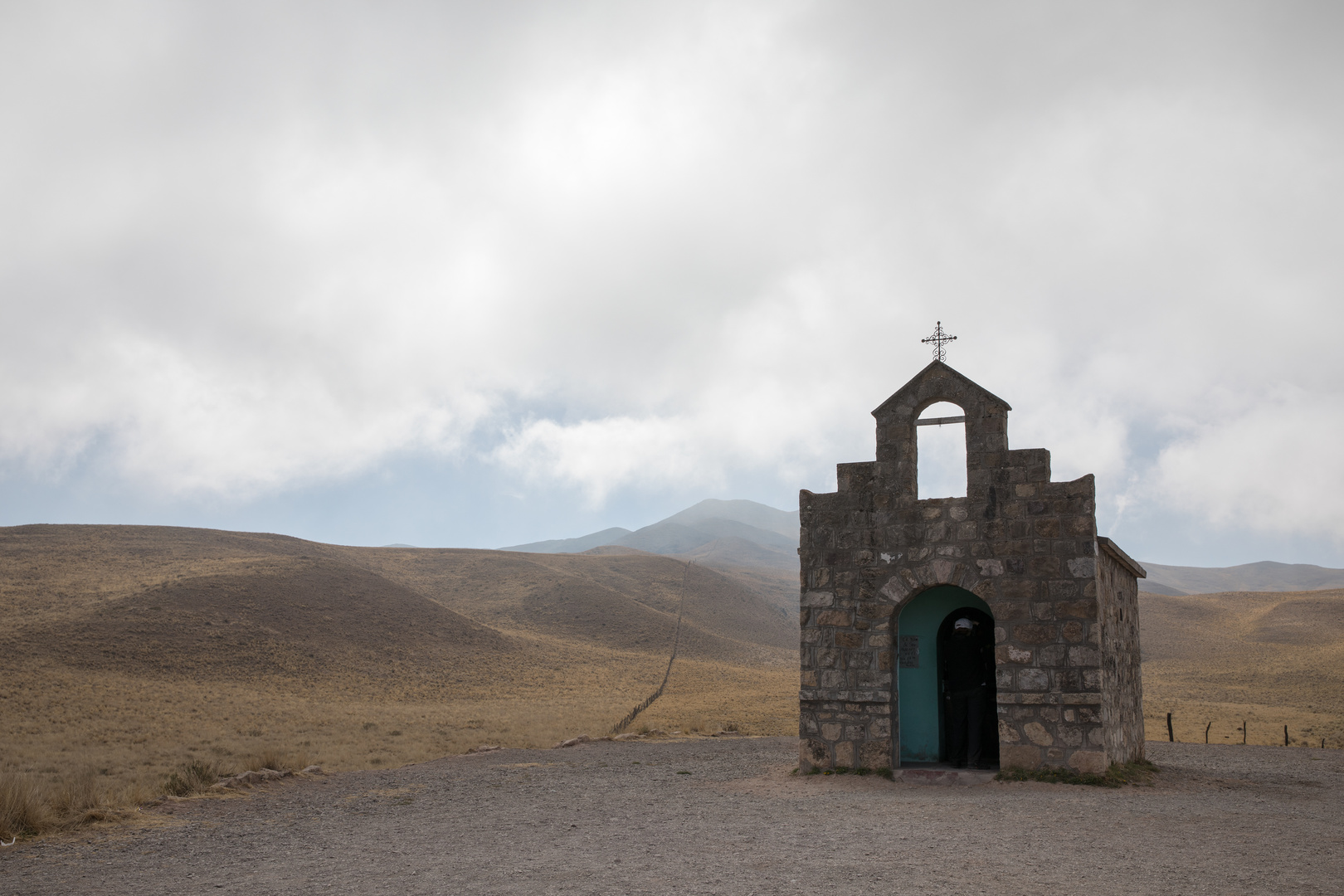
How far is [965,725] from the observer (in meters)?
12.5

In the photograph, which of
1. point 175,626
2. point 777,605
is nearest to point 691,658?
point 175,626

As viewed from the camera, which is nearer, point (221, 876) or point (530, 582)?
point (221, 876)

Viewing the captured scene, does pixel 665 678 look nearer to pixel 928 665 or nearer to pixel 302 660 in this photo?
pixel 302 660

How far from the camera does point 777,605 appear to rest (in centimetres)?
9650

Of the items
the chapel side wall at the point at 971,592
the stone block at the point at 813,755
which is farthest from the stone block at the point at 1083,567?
the stone block at the point at 813,755

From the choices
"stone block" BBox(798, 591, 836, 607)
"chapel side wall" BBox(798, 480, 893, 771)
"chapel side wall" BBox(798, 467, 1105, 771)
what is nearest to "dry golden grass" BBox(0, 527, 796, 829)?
"chapel side wall" BBox(798, 480, 893, 771)

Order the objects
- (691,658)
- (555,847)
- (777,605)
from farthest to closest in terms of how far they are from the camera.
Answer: (777,605), (691,658), (555,847)

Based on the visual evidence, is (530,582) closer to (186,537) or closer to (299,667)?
(186,537)

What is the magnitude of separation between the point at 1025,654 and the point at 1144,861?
4.64 metres

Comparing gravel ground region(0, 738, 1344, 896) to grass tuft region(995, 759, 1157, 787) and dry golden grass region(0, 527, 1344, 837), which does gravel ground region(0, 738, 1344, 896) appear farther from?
dry golden grass region(0, 527, 1344, 837)

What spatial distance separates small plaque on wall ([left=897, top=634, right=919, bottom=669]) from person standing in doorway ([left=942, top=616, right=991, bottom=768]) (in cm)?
45

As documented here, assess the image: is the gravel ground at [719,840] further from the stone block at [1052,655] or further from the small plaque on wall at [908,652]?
the small plaque on wall at [908,652]

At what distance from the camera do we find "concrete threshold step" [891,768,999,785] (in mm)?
11312

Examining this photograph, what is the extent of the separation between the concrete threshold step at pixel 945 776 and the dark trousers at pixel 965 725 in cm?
60
